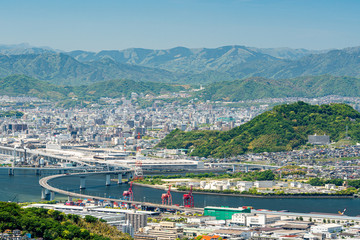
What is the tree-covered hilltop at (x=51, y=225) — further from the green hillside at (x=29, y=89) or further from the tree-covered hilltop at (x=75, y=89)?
the green hillside at (x=29, y=89)

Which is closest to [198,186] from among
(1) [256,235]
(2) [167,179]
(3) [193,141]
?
(2) [167,179]

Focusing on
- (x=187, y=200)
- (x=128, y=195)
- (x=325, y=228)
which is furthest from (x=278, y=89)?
(x=325, y=228)

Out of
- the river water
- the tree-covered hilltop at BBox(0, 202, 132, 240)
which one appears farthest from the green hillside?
the tree-covered hilltop at BBox(0, 202, 132, 240)

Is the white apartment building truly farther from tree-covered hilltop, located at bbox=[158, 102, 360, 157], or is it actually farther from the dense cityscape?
tree-covered hilltop, located at bbox=[158, 102, 360, 157]

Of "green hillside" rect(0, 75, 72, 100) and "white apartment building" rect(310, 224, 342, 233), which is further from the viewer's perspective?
"green hillside" rect(0, 75, 72, 100)

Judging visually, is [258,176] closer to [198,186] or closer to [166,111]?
[198,186]
